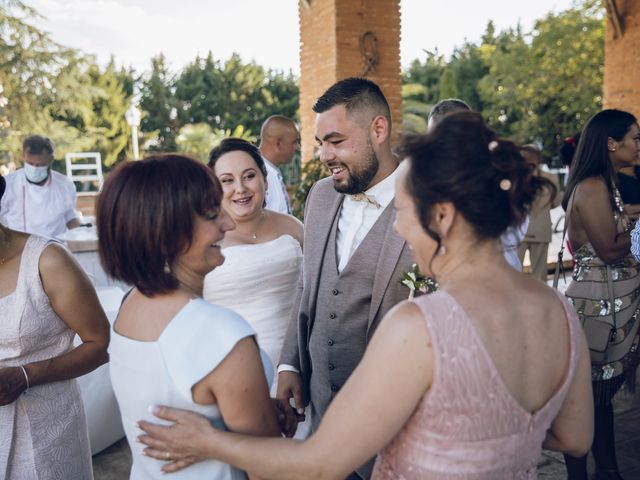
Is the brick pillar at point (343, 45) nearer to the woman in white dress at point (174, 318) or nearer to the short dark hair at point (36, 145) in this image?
the short dark hair at point (36, 145)

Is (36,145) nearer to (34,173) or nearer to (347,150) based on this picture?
(34,173)

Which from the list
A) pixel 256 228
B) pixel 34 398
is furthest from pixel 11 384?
pixel 256 228

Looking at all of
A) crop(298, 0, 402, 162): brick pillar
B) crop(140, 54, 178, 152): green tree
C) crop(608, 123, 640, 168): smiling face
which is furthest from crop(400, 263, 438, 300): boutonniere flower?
crop(140, 54, 178, 152): green tree

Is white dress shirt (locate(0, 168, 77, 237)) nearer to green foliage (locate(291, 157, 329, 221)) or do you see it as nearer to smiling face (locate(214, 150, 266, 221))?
green foliage (locate(291, 157, 329, 221))

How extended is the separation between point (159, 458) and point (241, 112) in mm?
36935

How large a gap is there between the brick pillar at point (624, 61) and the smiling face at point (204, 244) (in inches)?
370

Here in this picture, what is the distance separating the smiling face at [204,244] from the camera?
153cm

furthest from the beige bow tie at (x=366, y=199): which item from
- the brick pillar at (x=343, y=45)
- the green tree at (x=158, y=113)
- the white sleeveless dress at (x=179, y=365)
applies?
the green tree at (x=158, y=113)

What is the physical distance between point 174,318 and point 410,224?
2.05 ft

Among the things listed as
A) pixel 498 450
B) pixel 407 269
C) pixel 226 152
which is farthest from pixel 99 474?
pixel 498 450

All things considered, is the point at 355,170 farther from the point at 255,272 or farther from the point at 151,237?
the point at 151,237

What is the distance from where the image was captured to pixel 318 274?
2.48 meters

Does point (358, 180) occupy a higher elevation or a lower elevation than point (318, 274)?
higher

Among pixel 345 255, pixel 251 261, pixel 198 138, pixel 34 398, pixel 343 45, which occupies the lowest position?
pixel 34 398
